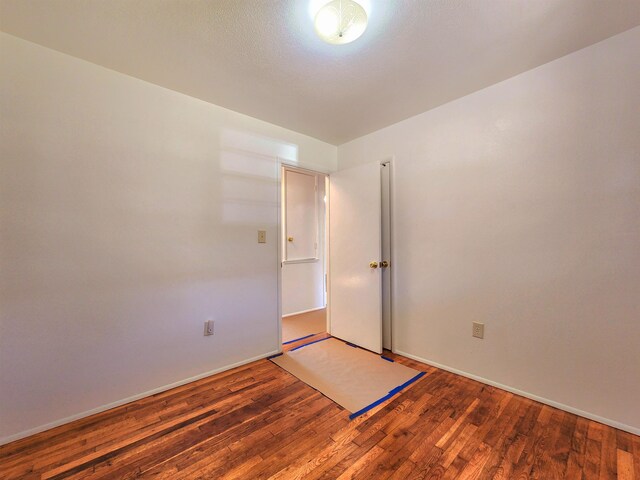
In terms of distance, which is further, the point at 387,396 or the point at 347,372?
the point at 347,372

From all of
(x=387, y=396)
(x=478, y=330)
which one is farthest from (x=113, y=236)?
(x=478, y=330)

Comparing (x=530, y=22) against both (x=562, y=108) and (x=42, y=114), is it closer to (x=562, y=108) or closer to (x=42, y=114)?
(x=562, y=108)

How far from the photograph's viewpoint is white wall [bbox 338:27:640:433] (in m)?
1.57

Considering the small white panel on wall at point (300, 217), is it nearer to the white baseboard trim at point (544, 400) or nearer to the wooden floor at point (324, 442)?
the white baseboard trim at point (544, 400)

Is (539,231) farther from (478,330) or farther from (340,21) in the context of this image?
(340,21)

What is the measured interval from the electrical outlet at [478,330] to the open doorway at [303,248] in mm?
2022

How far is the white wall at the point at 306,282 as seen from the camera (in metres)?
4.04

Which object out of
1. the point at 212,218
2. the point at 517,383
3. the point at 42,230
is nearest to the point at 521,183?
the point at 517,383

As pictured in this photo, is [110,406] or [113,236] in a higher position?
[113,236]

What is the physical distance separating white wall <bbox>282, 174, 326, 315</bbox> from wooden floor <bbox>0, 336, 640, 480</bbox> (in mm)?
2098

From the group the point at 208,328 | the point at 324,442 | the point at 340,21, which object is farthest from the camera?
the point at 208,328

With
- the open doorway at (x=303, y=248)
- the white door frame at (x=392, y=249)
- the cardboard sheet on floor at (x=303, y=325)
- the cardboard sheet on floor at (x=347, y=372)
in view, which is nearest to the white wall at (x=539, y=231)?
the white door frame at (x=392, y=249)

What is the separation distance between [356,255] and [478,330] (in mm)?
1287

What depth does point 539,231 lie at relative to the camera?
1.84 meters
